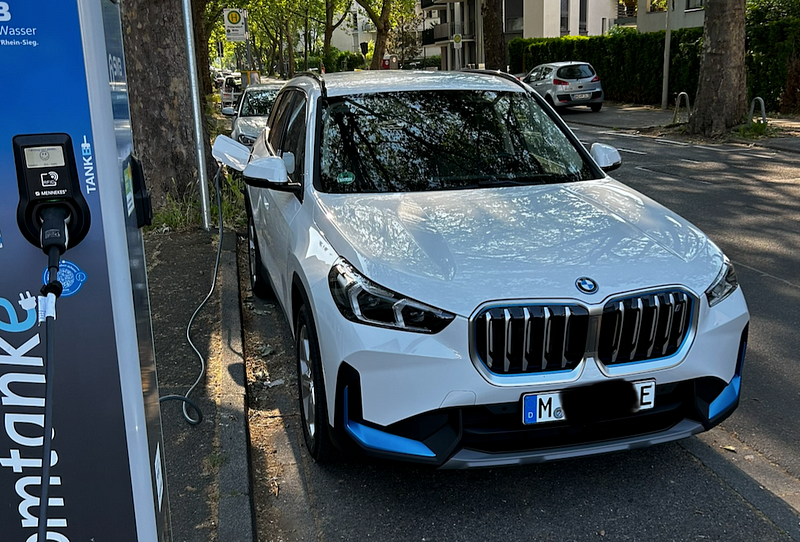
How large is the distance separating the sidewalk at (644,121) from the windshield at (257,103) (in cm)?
890

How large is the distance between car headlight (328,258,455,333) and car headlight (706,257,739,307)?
45.0 inches

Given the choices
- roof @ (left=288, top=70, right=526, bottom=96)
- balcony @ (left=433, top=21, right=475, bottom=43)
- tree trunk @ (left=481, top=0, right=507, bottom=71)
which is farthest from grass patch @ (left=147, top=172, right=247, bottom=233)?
balcony @ (left=433, top=21, right=475, bottom=43)

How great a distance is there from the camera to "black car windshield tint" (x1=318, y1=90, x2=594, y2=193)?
426 centimetres

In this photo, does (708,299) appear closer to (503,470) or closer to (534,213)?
(534,213)

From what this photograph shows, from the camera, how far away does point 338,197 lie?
401cm

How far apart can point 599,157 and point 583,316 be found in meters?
1.95

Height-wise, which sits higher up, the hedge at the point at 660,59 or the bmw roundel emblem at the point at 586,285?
the hedge at the point at 660,59

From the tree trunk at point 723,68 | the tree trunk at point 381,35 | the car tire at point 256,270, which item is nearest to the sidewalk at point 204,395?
the car tire at point 256,270

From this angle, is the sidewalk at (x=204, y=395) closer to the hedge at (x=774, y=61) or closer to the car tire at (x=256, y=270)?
the car tire at (x=256, y=270)

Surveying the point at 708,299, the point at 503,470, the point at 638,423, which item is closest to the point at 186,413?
the point at 503,470

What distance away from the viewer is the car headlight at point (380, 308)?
10.1ft

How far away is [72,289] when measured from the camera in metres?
1.91

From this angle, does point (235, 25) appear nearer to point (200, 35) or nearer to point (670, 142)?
point (200, 35)

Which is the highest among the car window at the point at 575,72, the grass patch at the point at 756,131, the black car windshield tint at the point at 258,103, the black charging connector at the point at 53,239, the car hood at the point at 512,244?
the car window at the point at 575,72
